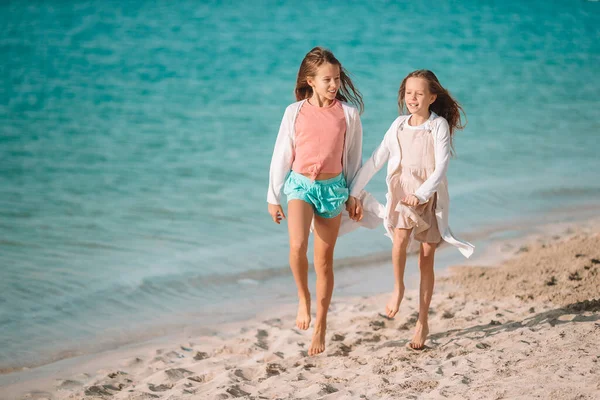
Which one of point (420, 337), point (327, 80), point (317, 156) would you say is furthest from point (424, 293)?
point (327, 80)

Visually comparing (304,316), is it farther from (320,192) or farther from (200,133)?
(200,133)

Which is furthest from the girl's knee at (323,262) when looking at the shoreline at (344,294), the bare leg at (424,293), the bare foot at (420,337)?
the shoreline at (344,294)

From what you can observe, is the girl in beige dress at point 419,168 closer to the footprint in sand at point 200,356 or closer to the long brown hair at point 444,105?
the long brown hair at point 444,105

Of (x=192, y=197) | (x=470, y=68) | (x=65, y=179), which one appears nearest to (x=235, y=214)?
(x=192, y=197)

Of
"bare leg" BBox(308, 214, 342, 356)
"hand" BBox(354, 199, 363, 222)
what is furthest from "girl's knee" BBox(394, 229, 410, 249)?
"bare leg" BBox(308, 214, 342, 356)

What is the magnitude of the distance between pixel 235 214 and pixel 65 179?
281cm

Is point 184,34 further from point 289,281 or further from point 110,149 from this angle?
point 289,281

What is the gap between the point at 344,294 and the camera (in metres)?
6.60

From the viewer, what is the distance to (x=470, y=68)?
18391 mm

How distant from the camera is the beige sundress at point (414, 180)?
4.70m

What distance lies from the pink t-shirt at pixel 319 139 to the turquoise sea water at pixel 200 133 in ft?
6.82

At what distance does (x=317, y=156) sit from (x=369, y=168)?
36 cm

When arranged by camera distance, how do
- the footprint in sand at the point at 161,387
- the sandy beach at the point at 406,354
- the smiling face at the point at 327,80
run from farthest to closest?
the footprint in sand at the point at 161,387 → the smiling face at the point at 327,80 → the sandy beach at the point at 406,354

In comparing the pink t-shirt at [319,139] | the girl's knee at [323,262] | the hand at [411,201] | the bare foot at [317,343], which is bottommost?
A: the bare foot at [317,343]
